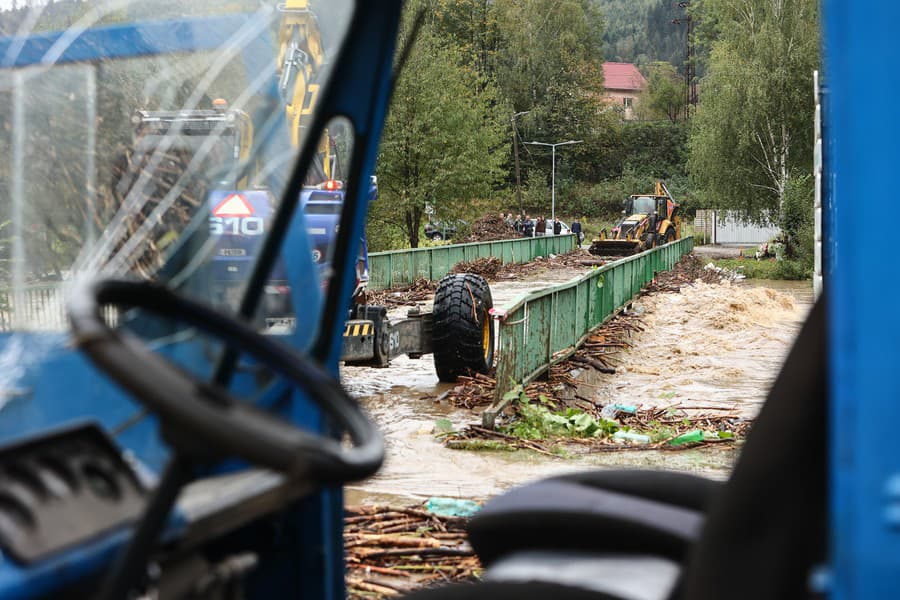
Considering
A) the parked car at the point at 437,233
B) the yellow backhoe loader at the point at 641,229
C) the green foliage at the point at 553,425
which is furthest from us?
the parked car at the point at 437,233

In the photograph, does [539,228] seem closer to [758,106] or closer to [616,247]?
[616,247]

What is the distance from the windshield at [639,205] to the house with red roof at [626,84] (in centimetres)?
6383

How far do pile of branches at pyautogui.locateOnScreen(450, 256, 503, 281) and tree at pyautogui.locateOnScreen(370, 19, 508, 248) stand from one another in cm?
257

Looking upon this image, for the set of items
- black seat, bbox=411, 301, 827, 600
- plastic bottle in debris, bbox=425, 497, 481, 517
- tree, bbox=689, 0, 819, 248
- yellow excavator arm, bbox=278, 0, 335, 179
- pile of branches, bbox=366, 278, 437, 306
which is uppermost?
tree, bbox=689, 0, 819, 248

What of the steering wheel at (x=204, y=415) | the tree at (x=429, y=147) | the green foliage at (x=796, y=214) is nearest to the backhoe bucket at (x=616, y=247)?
the green foliage at (x=796, y=214)

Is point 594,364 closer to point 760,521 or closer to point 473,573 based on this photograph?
point 473,573

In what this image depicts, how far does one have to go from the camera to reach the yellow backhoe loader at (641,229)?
142 feet

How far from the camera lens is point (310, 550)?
205 centimetres

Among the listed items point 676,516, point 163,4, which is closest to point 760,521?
point 676,516

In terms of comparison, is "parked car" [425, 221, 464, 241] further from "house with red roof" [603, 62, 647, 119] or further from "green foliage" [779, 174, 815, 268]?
"house with red roof" [603, 62, 647, 119]

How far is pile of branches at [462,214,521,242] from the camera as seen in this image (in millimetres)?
49469

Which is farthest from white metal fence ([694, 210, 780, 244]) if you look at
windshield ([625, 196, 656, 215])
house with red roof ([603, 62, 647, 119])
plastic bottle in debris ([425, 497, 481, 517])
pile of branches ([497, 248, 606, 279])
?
plastic bottle in debris ([425, 497, 481, 517])

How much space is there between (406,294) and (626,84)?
103824 millimetres

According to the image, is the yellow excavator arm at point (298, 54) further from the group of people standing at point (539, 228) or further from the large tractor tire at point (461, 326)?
the group of people standing at point (539, 228)
